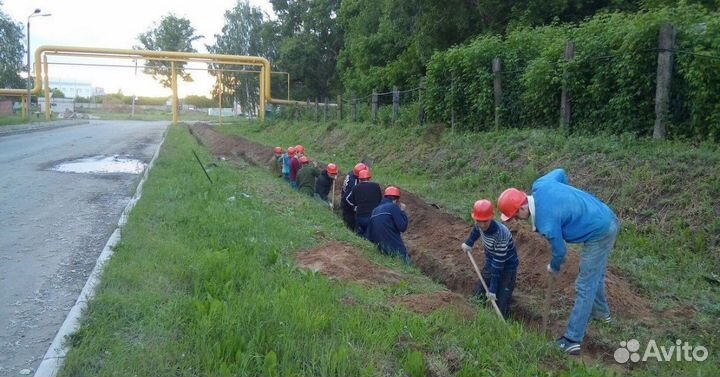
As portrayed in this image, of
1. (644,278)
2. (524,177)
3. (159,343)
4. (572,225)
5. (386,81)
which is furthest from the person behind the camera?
(386,81)

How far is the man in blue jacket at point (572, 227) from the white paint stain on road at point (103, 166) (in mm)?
13154

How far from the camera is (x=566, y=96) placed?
11875 mm

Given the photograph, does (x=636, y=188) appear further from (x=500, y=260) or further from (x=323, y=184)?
(x=323, y=184)

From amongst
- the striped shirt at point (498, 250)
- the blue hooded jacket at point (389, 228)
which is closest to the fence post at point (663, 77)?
the blue hooded jacket at point (389, 228)

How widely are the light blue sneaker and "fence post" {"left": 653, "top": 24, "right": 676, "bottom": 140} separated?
18.7ft

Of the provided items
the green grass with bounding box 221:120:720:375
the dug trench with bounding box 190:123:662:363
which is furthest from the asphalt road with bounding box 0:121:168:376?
the green grass with bounding box 221:120:720:375

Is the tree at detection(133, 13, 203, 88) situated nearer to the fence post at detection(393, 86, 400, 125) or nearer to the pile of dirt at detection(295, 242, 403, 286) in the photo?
the fence post at detection(393, 86, 400, 125)

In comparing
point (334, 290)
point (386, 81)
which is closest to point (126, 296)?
Answer: point (334, 290)

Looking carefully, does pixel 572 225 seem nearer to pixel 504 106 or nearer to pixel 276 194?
pixel 276 194

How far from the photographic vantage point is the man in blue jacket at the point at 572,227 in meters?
5.11

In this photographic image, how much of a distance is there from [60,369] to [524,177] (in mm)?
8630

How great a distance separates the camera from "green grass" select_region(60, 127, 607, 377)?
4.21m

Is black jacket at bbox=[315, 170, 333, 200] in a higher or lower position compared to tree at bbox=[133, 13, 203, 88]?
lower

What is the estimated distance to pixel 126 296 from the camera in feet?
17.8
